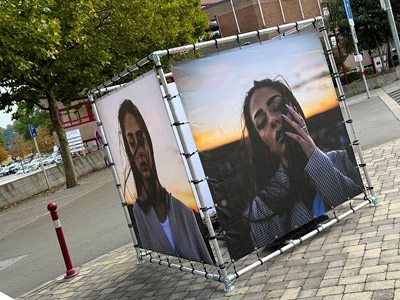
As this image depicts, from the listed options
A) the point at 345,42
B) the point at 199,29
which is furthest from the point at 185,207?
the point at 345,42

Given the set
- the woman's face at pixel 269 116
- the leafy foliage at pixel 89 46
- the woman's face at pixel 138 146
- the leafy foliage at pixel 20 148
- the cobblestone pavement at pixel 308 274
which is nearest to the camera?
the cobblestone pavement at pixel 308 274

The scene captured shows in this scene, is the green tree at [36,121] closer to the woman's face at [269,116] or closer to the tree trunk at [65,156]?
the tree trunk at [65,156]

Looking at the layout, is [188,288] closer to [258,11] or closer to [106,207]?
[106,207]

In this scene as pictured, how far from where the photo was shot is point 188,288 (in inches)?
246

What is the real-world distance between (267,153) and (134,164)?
5.98ft

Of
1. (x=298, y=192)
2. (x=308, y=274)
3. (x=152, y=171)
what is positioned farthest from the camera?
(x=152, y=171)

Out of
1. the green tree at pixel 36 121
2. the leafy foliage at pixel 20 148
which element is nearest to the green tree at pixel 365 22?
the green tree at pixel 36 121

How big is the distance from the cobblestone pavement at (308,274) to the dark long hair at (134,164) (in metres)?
1.06

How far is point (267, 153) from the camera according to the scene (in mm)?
6242

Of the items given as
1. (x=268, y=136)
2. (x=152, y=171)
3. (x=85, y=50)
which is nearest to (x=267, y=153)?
(x=268, y=136)

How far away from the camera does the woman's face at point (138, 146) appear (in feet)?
21.7

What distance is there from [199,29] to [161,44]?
11.0 metres

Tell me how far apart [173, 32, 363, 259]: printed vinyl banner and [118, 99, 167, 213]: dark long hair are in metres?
1.00

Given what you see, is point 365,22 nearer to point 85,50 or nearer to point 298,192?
point 85,50
